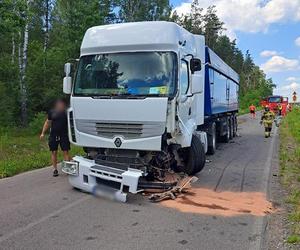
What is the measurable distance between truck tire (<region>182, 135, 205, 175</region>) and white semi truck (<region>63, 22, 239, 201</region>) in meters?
0.45

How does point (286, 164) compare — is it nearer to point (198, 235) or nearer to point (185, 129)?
point (185, 129)

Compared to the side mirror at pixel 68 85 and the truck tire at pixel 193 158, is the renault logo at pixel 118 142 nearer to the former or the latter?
the side mirror at pixel 68 85

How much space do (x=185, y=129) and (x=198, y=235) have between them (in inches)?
120

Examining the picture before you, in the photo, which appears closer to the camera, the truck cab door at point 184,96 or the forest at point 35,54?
the truck cab door at point 184,96

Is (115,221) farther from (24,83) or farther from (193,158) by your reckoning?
(24,83)

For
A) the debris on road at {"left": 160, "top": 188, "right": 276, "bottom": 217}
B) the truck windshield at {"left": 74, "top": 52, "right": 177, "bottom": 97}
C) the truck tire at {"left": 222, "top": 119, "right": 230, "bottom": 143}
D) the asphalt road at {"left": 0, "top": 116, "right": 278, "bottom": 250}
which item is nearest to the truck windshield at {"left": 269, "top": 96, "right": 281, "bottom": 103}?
the truck tire at {"left": 222, "top": 119, "right": 230, "bottom": 143}

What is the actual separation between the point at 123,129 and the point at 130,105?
1.52 ft

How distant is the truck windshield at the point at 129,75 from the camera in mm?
7750

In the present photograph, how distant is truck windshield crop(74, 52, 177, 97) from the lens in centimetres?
775

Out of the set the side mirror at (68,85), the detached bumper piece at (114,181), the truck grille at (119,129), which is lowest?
the detached bumper piece at (114,181)

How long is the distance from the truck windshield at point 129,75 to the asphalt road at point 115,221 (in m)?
1.92

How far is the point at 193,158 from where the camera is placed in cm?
912

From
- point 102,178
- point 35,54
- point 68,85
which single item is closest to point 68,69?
point 68,85

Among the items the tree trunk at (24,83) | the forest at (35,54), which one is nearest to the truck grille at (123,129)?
the forest at (35,54)
